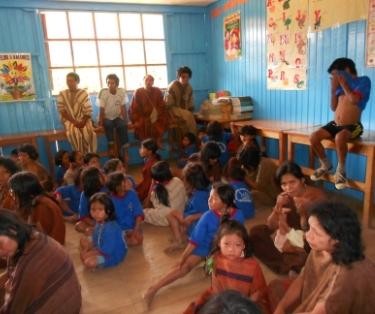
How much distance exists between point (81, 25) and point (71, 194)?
289 cm

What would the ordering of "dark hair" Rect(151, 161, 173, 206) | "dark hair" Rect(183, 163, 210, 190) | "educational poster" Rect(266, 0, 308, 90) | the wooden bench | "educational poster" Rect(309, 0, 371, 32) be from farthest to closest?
"educational poster" Rect(266, 0, 308, 90), "educational poster" Rect(309, 0, 371, 32), "dark hair" Rect(151, 161, 173, 206), "dark hair" Rect(183, 163, 210, 190), the wooden bench

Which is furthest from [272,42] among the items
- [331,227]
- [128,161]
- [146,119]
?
[331,227]

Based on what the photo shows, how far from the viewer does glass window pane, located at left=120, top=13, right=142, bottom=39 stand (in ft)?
17.5

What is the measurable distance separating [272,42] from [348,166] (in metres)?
1.86

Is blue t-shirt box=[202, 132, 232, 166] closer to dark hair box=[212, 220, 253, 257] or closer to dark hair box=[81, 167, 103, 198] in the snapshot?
dark hair box=[81, 167, 103, 198]

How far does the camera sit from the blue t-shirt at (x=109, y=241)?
8.15 ft

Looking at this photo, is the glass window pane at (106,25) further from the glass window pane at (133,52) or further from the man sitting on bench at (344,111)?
the man sitting on bench at (344,111)

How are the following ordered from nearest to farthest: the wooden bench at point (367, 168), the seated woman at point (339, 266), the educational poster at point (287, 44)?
the seated woman at point (339, 266) → the wooden bench at point (367, 168) → the educational poster at point (287, 44)

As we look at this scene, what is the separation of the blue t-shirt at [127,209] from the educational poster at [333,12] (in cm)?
262

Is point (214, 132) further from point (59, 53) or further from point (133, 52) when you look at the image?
point (59, 53)

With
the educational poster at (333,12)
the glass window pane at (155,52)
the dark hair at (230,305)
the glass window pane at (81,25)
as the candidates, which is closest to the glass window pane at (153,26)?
the glass window pane at (155,52)

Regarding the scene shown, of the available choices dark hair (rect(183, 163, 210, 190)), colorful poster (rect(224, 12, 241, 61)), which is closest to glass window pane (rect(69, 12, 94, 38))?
colorful poster (rect(224, 12, 241, 61))

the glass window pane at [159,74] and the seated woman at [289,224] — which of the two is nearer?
the seated woman at [289,224]

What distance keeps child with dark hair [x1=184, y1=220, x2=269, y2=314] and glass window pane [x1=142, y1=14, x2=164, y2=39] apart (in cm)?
456
